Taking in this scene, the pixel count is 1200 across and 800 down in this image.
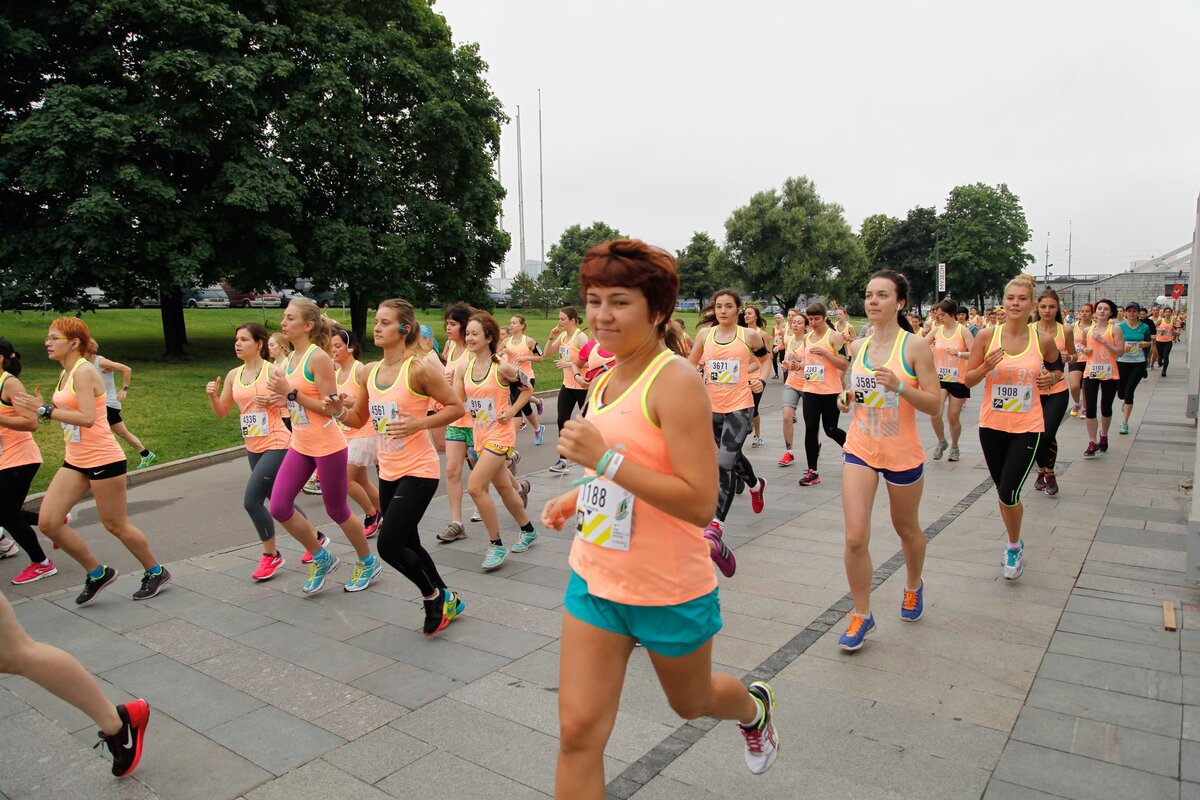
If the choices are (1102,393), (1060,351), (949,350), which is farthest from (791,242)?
(1060,351)

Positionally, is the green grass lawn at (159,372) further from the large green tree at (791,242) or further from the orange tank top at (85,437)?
the large green tree at (791,242)

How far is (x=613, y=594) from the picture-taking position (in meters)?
2.41

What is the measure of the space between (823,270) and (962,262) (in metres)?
17.0

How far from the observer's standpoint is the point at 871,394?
454cm

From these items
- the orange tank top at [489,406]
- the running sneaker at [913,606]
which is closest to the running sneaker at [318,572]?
the orange tank top at [489,406]

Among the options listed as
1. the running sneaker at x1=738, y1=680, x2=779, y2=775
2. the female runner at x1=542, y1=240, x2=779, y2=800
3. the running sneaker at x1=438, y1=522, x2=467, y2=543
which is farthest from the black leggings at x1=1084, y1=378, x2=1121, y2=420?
the female runner at x1=542, y1=240, x2=779, y2=800

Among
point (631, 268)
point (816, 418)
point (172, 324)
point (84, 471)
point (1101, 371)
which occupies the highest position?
point (631, 268)

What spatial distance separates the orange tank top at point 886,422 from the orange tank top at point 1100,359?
7956 mm

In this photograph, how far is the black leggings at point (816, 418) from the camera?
896 cm

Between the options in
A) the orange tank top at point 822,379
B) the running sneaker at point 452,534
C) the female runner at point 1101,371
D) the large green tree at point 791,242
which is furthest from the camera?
the large green tree at point 791,242

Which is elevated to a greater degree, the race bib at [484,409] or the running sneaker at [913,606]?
the race bib at [484,409]

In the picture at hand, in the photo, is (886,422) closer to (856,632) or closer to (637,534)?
(856,632)

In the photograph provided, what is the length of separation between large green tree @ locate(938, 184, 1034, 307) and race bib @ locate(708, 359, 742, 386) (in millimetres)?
76030

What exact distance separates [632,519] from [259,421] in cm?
457
